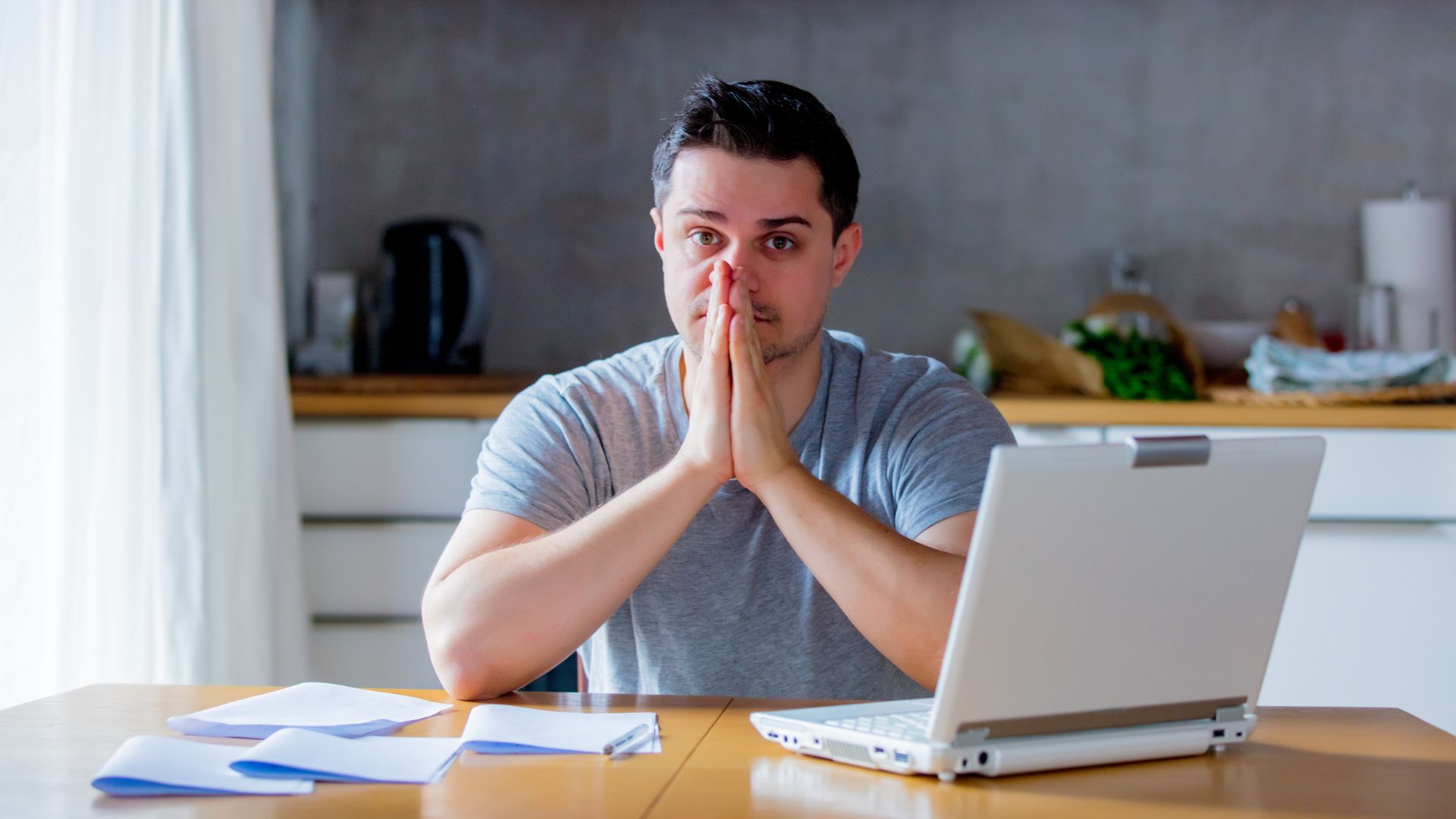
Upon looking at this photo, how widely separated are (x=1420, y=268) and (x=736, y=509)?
2.03m

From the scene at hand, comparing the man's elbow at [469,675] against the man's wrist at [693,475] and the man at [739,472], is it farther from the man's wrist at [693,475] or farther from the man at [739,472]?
the man's wrist at [693,475]

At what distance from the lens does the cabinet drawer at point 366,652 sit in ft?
8.19

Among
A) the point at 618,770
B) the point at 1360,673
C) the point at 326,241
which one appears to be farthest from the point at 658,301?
the point at 618,770

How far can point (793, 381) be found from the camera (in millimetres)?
1598

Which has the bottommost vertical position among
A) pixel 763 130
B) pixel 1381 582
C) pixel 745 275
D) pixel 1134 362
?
pixel 1381 582

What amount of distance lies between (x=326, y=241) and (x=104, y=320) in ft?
4.05

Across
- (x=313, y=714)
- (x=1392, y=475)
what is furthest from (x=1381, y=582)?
(x=313, y=714)

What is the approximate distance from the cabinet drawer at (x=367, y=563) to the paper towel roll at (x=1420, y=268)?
1.99 m

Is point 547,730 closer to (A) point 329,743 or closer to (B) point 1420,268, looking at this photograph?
(A) point 329,743

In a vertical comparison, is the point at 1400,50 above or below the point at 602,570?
above

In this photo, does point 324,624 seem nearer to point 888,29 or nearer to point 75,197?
point 75,197

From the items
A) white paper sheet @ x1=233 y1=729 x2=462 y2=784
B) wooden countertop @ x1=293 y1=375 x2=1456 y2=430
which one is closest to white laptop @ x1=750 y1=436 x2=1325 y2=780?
white paper sheet @ x1=233 y1=729 x2=462 y2=784

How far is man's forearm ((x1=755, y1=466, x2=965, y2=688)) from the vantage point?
4.16 ft

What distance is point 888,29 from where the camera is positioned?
10.0ft
